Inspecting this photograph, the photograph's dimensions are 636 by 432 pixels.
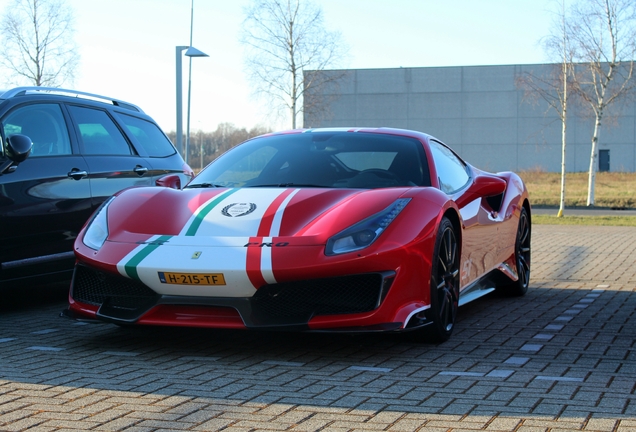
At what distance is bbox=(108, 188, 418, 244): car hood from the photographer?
14.8 feet

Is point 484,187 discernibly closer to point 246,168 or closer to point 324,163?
point 324,163

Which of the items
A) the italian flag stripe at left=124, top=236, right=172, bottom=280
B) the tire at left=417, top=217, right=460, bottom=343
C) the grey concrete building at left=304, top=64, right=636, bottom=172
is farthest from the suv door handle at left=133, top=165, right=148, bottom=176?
the grey concrete building at left=304, top=64, right=636, bottom=172

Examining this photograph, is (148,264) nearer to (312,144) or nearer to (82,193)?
(312,144)

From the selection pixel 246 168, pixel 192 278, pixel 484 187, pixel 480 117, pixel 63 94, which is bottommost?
pixel 192 278

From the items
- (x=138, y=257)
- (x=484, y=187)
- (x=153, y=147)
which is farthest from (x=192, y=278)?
(x=153, y=147)

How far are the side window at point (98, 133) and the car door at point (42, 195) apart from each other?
18 centimetres

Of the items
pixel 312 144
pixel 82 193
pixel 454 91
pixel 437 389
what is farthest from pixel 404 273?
pixel 454 91

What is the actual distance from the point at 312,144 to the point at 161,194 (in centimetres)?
118

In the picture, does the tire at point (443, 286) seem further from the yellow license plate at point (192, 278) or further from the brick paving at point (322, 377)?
the yellow license plate at point (192, 278)

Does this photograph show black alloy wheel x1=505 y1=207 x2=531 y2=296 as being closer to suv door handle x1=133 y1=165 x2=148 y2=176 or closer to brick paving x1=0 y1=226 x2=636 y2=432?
brick paving x1=0 y1=226 x2=636 y2=432

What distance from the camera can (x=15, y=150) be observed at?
5754mm

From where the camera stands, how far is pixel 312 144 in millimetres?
5793

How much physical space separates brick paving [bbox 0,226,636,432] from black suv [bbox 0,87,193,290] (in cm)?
48

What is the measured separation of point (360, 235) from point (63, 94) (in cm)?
354
